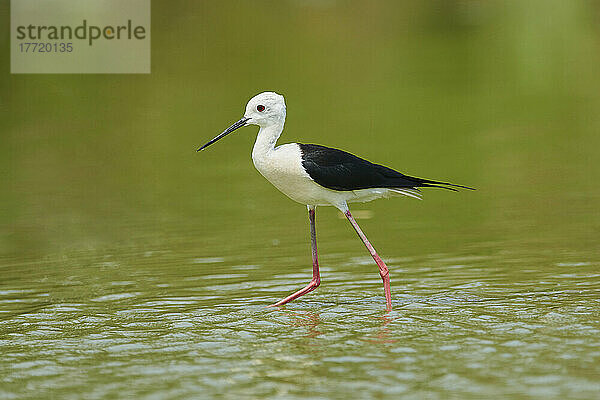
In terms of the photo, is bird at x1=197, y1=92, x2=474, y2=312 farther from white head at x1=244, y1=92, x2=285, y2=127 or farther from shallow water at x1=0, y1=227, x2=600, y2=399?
shallow water at x1=0, y1=227, x2=600, y2=399

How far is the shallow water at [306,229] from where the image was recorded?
21.1 feet

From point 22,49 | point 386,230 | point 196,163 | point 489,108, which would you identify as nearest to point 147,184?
point 196,163

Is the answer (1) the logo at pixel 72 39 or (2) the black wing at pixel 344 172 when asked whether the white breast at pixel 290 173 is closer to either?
(2) the black wing at pixel 344 172

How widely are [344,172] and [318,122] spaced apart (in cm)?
1017

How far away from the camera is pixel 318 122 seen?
18.3 m

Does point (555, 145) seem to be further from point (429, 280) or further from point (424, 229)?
point (429, 280)

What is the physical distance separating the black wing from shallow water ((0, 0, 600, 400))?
877 millimetres

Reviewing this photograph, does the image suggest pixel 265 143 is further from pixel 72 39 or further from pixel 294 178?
pixel 72 39

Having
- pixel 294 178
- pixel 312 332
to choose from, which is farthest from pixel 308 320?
pixel 294 178

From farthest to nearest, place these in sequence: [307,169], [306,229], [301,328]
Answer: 1. [306,229]
2. [307,169]
3. [301,328]

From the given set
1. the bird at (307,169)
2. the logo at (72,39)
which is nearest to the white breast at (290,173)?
the bird at (307,169)

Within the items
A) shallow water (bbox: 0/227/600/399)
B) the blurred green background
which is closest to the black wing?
shallow water (bbox: 0/227/600/399)

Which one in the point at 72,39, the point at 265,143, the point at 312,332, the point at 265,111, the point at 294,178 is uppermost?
the point at 72,39

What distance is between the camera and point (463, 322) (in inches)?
287
